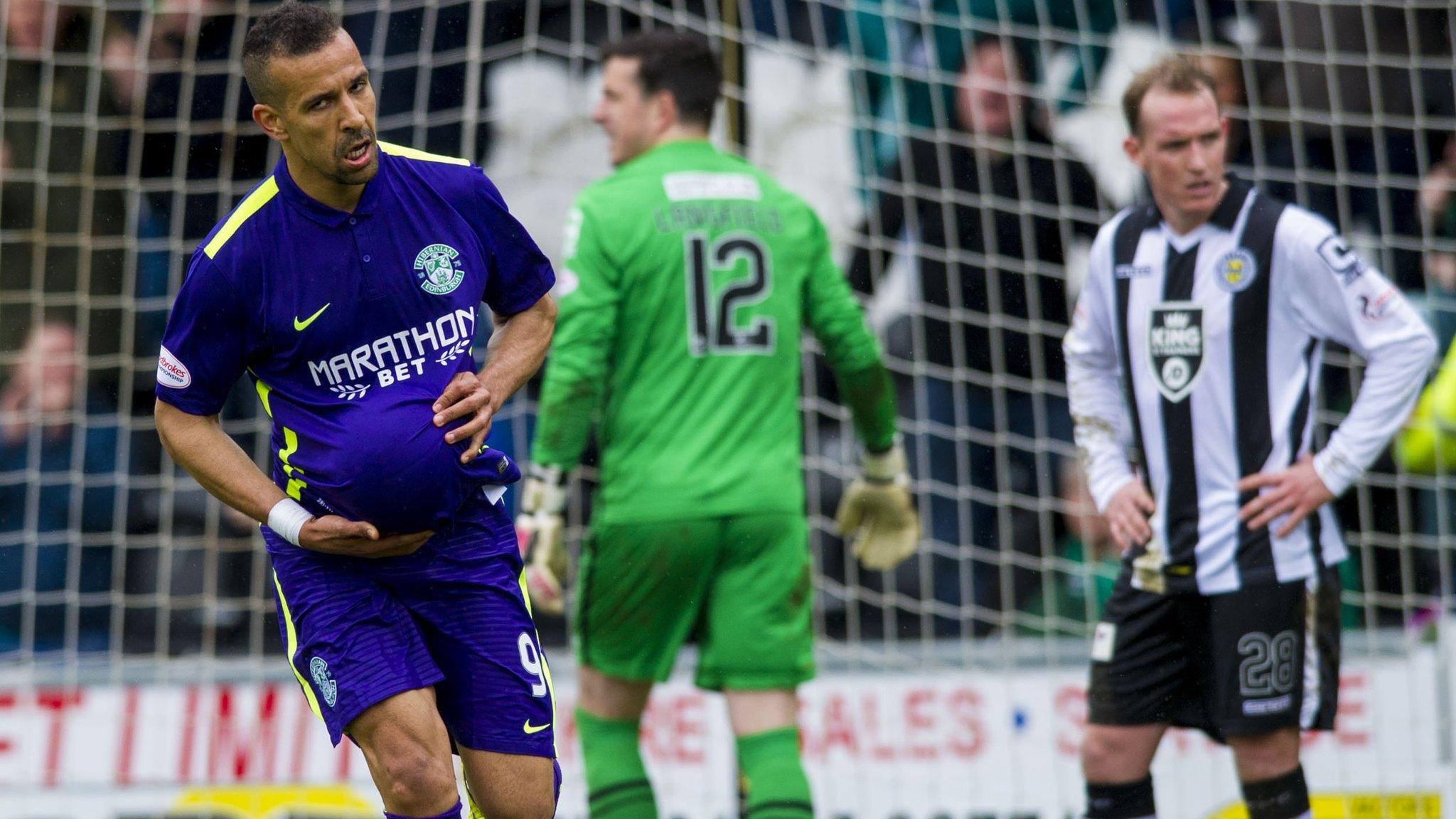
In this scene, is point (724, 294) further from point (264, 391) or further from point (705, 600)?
point (264, 391)

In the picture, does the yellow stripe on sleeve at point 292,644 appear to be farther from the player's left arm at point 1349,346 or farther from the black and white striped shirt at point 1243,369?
the player's left arm at point 1349,346

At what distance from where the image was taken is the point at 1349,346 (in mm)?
4055

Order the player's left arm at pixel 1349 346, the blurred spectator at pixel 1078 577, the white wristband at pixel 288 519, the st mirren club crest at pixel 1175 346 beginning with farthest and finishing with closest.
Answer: the blurred spectator at pixel 1078 577 → the st mirren club crest at pixel 1175 346 → the player's left arm at pixel 1349 346 → the white wristband at pixel 288 519

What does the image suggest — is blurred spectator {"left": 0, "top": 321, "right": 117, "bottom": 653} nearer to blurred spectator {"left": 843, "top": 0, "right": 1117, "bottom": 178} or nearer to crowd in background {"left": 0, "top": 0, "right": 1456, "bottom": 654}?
crowd in background {"left": 0, "top": 0, "right": 1456, "bottom": 654}

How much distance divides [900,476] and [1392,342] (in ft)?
4.92

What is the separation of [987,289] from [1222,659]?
2.65m

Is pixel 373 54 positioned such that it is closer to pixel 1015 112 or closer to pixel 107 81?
pixel 107 81

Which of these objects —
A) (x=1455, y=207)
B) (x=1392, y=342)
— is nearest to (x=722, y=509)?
(x=1392, y=342)

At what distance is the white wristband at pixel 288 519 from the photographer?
332 cm

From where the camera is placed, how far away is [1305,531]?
13.6ft

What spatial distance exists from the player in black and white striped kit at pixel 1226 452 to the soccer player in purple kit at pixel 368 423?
60.2 inches

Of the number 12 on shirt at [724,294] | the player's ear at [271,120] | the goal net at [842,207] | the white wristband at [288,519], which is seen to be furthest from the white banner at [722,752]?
the player's ear at [271,120]

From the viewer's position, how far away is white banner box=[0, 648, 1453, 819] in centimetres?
560

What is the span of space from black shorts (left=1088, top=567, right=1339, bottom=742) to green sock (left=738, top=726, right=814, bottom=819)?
761 millimetres
